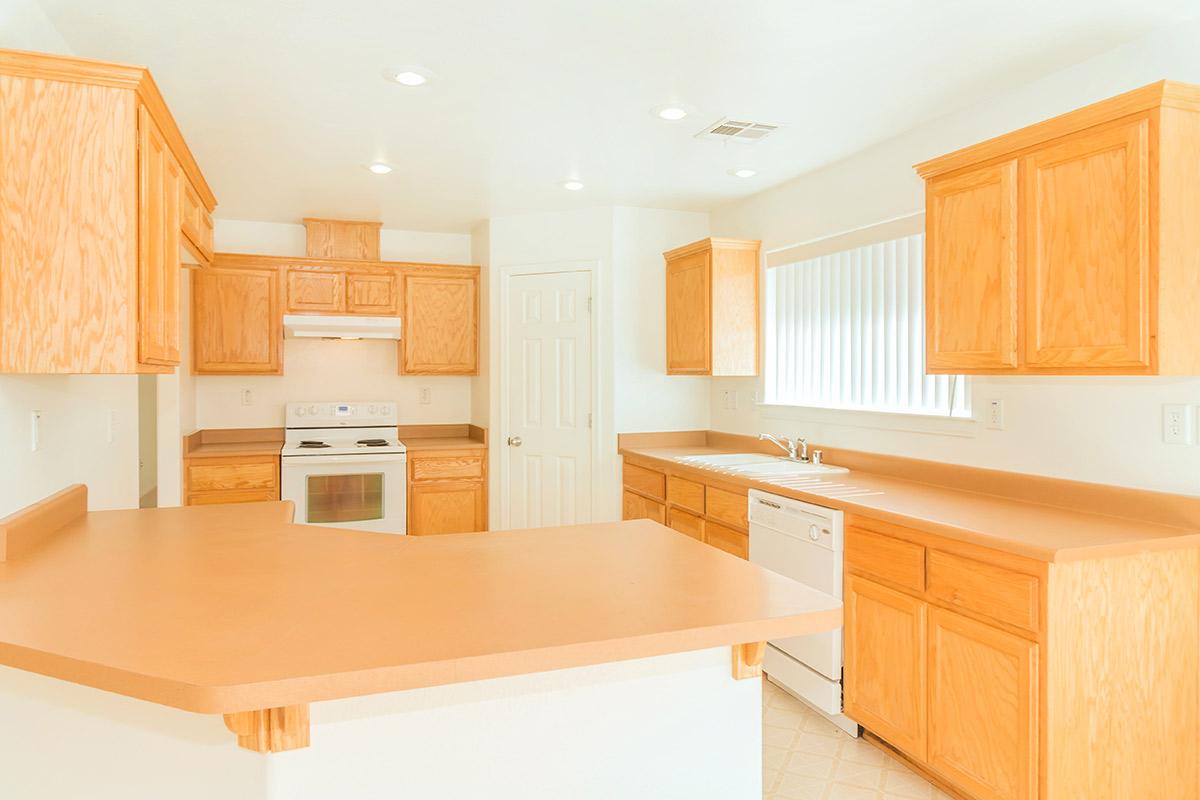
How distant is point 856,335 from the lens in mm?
3625

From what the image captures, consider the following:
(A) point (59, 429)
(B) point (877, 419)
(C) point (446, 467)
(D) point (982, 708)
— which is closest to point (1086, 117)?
(B) point (877, 419)

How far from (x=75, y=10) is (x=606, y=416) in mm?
3256

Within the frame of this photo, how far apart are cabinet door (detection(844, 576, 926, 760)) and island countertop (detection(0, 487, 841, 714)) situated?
996 millimetres

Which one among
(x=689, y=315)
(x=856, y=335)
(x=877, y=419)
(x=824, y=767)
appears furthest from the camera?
(x=689, y=315)

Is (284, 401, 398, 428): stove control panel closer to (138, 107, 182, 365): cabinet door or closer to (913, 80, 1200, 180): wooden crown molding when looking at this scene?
(138, 107, 182, 365): cabinet door

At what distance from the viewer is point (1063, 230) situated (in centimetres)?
221

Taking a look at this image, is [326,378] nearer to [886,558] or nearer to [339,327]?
[339,327]

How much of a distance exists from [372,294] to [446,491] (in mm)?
1456

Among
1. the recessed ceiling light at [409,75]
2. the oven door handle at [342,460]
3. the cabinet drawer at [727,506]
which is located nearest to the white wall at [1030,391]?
the cabinet drawer at [727,506]

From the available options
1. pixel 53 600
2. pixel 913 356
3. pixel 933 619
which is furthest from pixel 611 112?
pixel 53 600

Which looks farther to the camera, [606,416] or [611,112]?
[606,416]

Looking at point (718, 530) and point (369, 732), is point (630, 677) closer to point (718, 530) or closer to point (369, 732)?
point (369, 732)

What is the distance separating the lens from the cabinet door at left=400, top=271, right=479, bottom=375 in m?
5.25

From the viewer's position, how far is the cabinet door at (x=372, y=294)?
5094 mm
